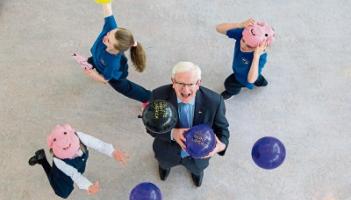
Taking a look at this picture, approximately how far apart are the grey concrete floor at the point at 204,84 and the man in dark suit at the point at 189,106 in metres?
0.54

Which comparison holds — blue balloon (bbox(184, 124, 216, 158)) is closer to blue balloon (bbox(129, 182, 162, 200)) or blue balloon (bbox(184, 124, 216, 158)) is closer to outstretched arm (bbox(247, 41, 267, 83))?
blue balloon (bbox(129, 182, 162, 200))

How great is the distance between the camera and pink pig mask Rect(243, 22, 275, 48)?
8.14 feet

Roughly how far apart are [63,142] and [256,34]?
1203mm

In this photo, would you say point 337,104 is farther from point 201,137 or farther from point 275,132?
point 201,137

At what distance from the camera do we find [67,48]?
3.25m

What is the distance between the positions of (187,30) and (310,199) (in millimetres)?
1496

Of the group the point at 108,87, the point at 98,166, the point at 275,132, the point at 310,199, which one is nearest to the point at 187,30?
the point at 108,87

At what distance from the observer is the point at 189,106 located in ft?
7.28

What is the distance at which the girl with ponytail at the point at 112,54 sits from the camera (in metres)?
2.42

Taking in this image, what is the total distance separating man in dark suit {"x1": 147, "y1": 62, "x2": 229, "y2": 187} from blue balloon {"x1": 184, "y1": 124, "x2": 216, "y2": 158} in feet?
0.17

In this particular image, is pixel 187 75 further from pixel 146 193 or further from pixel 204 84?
pixel 204 84

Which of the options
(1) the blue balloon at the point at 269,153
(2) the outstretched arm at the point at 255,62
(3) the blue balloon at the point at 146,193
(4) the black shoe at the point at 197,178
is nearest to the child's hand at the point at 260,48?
(2) the outstretched arm at the point at 255,62

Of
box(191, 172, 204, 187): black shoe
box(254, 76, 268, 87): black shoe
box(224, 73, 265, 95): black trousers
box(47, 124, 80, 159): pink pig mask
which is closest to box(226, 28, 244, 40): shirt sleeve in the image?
box(224, 73, 265, 95): black trousers

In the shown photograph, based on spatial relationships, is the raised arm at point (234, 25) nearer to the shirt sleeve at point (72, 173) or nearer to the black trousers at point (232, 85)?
the black trousers at point (232, 85)
